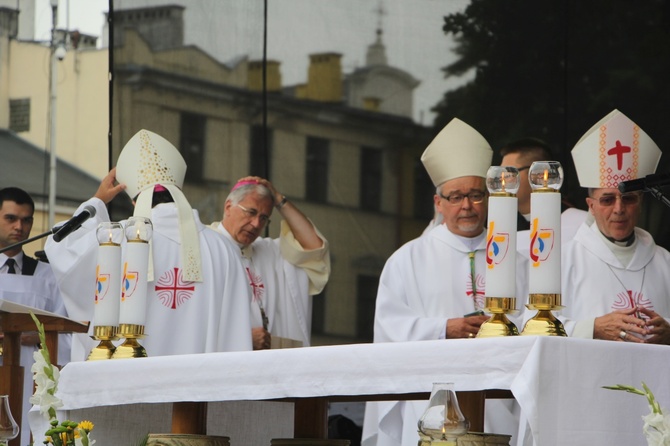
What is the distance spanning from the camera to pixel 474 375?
3133 mm

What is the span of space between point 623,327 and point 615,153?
1122 millimetres

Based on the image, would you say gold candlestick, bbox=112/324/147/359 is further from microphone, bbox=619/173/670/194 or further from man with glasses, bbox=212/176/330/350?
man with glasses, bbox=212/176/330/350

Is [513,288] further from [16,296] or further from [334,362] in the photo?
[16,296]

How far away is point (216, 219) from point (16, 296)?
128cm

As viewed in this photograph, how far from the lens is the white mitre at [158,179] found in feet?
18.9

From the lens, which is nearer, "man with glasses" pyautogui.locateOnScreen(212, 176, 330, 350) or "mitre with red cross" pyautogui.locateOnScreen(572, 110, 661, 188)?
"mitre with red cross" pyautogui.locateOnScreen(572, 110, 661, 188)

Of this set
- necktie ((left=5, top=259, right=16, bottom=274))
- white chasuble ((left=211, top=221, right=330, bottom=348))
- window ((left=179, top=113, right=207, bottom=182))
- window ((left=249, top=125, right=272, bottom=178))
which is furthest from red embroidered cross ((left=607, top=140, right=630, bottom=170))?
necktie ((left=5, top=259, right=16, bottom=274))

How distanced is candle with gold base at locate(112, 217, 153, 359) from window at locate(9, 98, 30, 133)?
3868 millimetres

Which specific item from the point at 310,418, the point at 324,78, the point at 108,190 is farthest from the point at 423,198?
the point at 310,418

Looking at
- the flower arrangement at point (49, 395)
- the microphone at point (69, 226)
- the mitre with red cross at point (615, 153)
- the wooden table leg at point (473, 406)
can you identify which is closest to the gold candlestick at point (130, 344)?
the microphone at point (69, 226)

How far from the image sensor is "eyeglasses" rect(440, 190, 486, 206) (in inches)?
223

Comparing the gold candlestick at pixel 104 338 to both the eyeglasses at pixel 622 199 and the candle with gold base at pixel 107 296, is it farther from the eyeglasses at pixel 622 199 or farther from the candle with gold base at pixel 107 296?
the eyeglasses at pixel 622 199

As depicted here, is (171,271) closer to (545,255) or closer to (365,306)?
(365,306)

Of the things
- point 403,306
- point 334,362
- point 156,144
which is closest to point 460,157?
point 403,306
